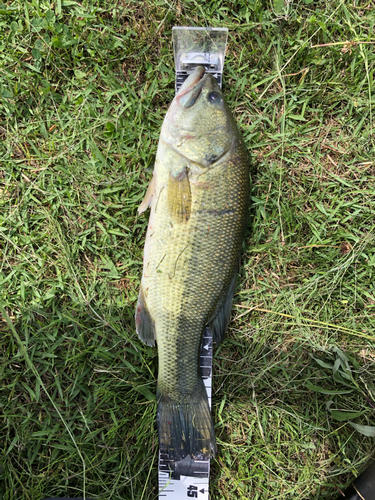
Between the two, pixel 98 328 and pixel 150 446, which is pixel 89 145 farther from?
pixel 150 446

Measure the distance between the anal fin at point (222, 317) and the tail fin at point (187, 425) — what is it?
1.17 feet

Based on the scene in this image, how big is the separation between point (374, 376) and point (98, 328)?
2.22m

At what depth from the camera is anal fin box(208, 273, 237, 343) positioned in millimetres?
2309

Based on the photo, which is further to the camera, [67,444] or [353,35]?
[353,35]

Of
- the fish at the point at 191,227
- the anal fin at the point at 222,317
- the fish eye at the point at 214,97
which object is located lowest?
the anal fin at the point at 222,317

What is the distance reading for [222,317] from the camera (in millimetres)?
2365

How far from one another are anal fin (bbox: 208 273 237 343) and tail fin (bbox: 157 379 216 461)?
36 cm

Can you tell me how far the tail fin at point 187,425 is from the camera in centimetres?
233

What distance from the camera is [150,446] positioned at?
8.16ft

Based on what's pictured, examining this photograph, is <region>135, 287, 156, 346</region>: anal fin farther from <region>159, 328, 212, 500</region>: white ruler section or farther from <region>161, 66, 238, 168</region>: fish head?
<region>161, 66, 238, 168</region>: fish head

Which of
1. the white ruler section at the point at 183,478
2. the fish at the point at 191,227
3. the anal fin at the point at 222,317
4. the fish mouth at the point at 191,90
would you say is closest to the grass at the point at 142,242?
the white ruler section at the point at 183,478

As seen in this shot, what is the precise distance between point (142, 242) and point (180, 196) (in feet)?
2.16

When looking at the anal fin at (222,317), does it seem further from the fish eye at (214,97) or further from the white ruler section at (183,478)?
the fish eye at (214,97)

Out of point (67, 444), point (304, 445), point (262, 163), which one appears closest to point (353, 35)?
point (262, 163)
